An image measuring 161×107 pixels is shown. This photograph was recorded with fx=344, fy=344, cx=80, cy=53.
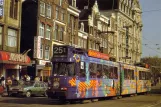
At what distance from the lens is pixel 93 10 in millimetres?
66250

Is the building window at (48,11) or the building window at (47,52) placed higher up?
the building window at (48,11)

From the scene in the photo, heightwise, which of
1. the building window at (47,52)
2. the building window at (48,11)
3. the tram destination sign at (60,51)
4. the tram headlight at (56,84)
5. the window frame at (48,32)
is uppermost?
the building window at (48,11)

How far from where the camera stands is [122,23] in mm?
81375

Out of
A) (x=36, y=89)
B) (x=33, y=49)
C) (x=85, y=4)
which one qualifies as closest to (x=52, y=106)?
(x=36, y=89)

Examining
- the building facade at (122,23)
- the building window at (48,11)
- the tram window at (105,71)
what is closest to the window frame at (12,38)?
the building window at (48,11)

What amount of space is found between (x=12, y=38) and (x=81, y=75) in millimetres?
19698

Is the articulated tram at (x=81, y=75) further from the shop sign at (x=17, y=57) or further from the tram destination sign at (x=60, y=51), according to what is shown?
the shop sign at (x=17, y=57)

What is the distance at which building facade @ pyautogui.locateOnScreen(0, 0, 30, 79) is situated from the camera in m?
37.8

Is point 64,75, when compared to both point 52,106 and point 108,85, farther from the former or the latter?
point 108,85

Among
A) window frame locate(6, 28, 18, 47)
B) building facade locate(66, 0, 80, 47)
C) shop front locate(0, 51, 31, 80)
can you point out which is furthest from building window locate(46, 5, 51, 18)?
shop front locate(0, 51, 31, 80)

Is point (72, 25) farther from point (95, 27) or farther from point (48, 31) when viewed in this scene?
point (95, 27)

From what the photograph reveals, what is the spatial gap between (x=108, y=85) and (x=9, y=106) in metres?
9.70

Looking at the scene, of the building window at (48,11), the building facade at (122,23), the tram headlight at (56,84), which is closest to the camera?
the tram headlight at (56,84)

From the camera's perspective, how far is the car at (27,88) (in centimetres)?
2919
